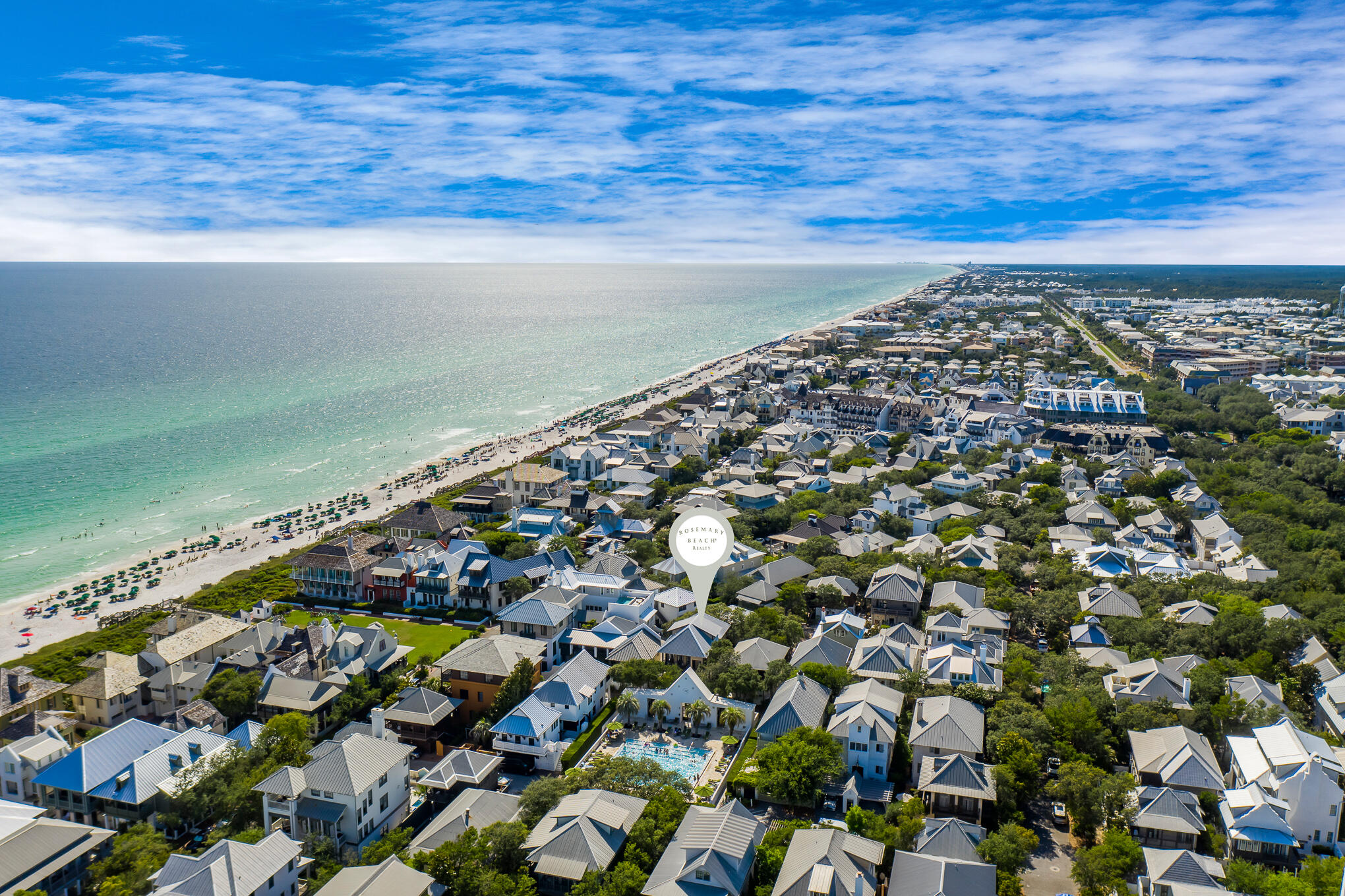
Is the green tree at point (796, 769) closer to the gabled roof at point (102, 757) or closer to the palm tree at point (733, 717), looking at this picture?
the palm tree at point (733, 717)

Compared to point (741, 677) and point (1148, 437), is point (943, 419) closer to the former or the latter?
point (1148, 437)

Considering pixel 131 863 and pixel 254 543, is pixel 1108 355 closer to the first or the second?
pixel 254 543

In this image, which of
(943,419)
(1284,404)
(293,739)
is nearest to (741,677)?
(293,739)

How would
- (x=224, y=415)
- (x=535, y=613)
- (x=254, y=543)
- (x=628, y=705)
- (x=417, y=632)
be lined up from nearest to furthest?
1. (x=628, y=705)
2. (x=535, y=613)
3. (x=417, y=632)
4. (x=254, y=543)
5. (x=224, y=415)

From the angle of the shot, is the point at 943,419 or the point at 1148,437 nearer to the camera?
the point at 1148,437

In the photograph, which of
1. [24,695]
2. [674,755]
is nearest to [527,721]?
[674,755]
